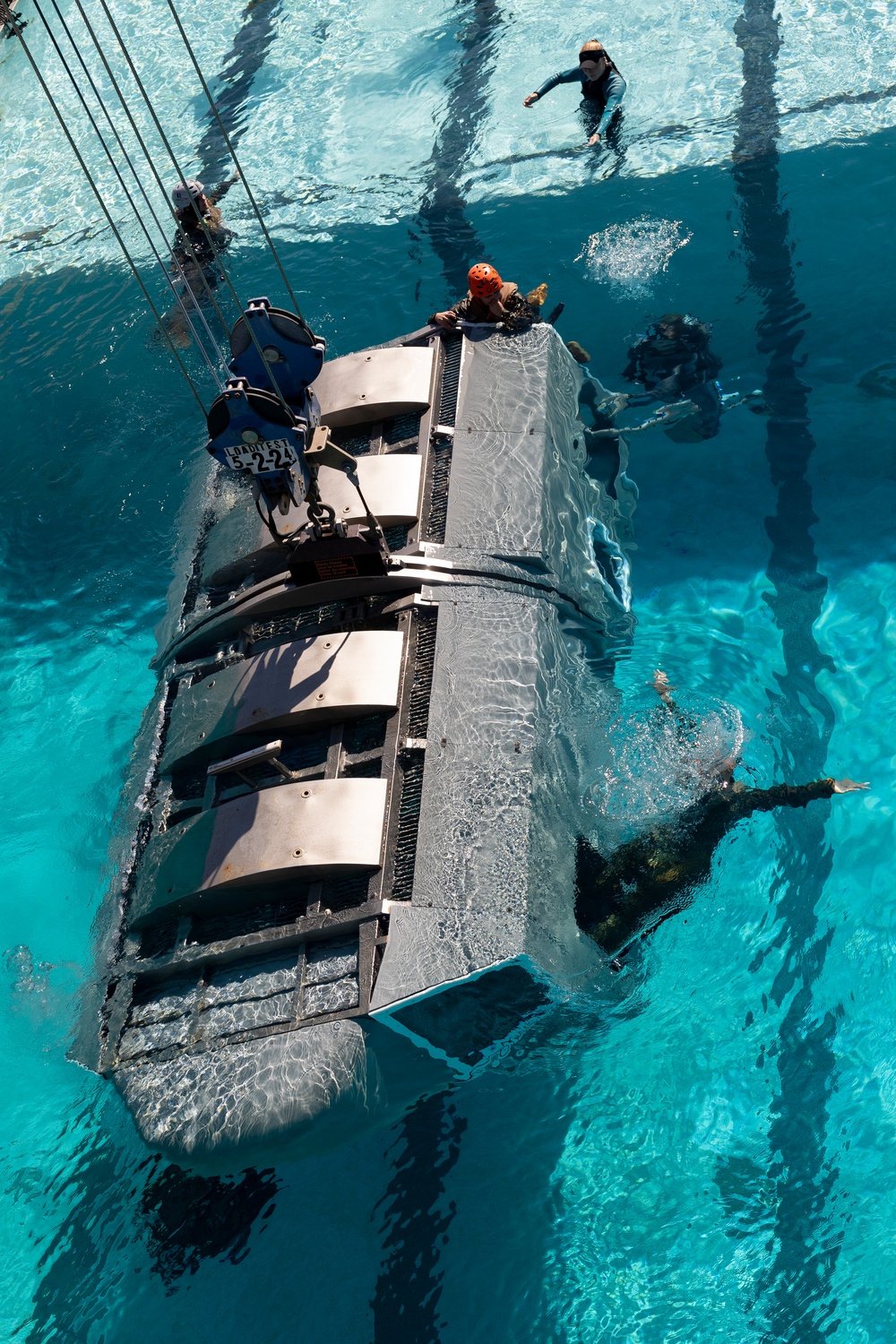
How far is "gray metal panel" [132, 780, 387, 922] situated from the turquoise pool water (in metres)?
1.21

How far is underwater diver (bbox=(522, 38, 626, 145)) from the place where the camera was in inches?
407

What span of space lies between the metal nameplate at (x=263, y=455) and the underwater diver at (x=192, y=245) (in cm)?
507

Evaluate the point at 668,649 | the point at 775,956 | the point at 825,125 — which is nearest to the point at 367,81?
the point at 825,125

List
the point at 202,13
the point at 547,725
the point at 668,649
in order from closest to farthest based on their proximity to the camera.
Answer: the point at 547,725 → the point at 668,649 → the point at 202,13

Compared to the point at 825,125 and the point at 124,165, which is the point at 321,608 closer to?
the point at 825,125

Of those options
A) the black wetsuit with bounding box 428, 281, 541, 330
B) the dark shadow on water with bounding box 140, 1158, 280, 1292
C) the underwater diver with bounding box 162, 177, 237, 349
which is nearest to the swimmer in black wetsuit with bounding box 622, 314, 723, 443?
the black wetsuit with bounding box 428, 281, 541, 330

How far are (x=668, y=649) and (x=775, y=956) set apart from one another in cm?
214

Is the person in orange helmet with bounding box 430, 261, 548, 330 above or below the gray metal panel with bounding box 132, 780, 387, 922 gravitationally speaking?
above

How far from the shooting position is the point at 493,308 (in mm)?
7152

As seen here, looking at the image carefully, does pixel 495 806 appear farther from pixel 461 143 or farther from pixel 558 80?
pixel 461 143

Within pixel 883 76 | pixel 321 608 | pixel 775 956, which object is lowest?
pixel 775 956

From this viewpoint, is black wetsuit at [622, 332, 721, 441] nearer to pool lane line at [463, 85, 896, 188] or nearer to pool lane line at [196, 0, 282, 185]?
pool lane line at [463, 85, 896, 188]

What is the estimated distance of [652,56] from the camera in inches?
462

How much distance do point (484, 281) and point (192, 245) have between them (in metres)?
3.92
